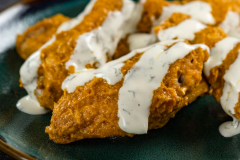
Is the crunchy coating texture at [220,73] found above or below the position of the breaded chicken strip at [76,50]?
below

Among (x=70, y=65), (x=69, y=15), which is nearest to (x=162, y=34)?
(x=70, y=65)

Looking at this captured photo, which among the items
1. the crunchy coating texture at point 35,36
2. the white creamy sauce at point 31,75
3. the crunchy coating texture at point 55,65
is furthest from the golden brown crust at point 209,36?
the crunchy coating texture at point 35,36

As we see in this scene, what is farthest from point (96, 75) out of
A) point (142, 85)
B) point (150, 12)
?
point (150, 12)

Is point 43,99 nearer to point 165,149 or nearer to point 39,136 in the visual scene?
point 39,136

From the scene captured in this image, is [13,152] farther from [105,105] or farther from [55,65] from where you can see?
[55,65]

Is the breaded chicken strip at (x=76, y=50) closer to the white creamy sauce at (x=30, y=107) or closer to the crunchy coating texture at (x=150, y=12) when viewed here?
the white creamy sauce at (x=30, y=107)

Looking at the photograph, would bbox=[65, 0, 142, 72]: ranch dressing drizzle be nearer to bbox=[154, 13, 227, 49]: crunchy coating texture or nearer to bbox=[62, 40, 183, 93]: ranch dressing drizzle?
bbox=[62, 40, 183, 93]: ranch dressing drizzle
